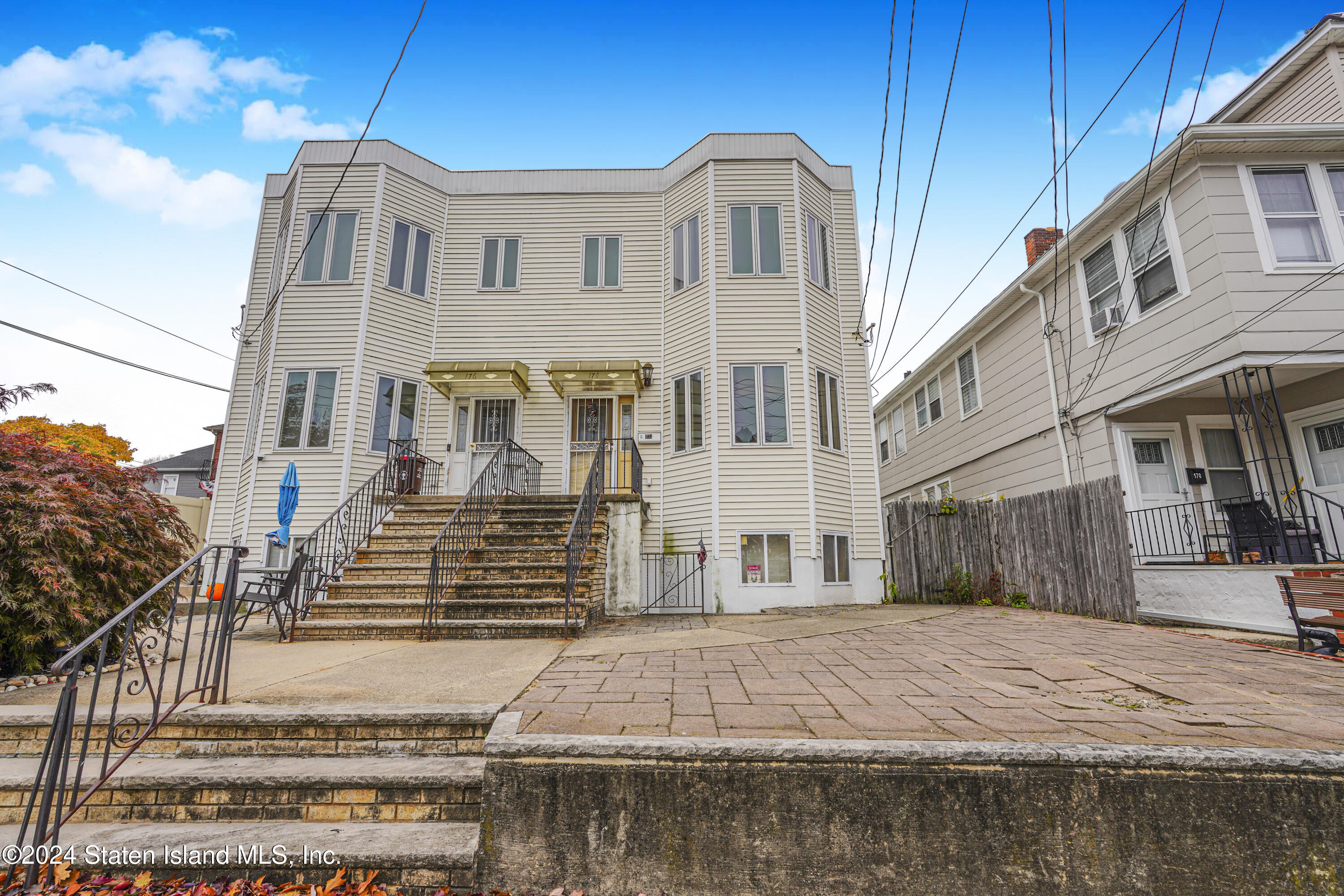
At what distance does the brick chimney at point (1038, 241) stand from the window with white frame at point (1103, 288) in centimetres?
298

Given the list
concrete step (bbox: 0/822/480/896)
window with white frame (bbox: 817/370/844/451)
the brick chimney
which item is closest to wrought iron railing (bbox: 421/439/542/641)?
concrete step (bbox: 0/822/480/896)

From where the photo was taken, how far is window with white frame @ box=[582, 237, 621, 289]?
12.6m

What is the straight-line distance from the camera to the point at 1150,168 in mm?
8398

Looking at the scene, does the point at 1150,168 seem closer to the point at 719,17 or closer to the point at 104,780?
the point at 719,17

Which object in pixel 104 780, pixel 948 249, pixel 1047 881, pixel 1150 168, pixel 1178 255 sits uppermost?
pixel 1150 168

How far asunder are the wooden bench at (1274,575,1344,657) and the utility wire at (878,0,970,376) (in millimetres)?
6009

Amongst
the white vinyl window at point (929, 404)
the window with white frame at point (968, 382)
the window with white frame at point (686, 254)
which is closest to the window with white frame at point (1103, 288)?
the window with white frame at point (968, 382)

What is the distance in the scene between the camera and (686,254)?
1220 cm

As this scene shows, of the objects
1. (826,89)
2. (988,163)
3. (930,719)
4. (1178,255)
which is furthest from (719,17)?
(930,719)

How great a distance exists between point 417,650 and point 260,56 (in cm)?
720

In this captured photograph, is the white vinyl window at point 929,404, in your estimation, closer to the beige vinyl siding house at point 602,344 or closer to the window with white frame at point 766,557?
the beige vinyl siding house at point 602,344

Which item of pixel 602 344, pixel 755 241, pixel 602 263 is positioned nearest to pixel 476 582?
pixel 602 344

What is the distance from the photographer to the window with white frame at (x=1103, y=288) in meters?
9.30

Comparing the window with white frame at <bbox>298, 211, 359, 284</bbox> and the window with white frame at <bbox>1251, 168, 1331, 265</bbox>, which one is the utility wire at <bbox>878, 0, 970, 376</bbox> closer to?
the window with white frame at <bbox>1251, 168, 1331, 265</bbox>
